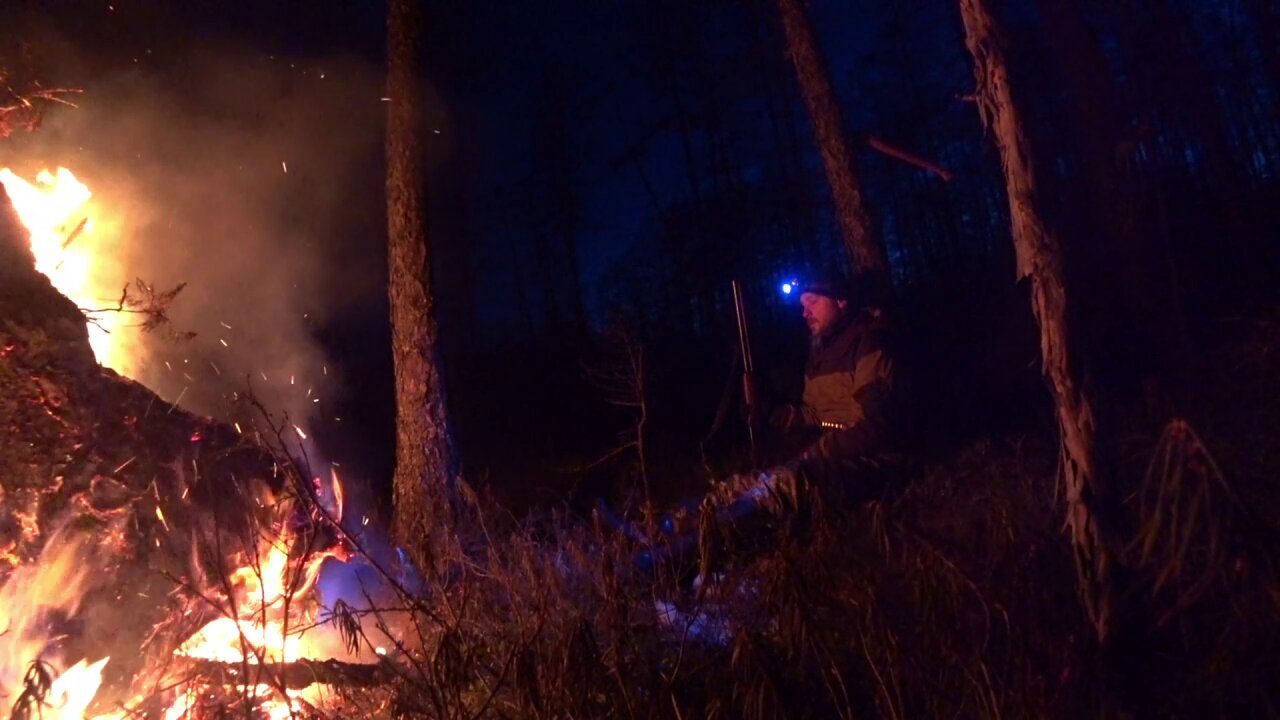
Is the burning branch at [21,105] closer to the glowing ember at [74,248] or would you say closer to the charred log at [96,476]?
the glowing ember at [74,248]

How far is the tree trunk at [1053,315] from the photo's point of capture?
3.01 metres

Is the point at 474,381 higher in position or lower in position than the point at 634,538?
higher

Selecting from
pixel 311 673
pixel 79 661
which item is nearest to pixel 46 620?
pixel 79 661

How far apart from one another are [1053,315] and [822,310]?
9.28 feet

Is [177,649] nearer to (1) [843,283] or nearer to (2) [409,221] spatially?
(2) [409,221]

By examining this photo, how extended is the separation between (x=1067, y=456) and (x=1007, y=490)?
161cm

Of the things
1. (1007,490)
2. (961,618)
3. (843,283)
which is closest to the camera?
(961,618)

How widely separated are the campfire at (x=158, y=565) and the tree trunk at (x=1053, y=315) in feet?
9.29

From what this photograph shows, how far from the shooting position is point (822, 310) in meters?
5.94

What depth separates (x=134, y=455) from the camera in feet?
13.8

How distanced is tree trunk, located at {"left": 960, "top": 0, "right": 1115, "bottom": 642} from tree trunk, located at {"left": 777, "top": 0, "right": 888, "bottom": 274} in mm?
4417

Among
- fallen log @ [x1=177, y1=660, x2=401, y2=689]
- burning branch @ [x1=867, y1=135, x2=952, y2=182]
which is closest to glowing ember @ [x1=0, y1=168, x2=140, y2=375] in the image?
fallen log @ [x1=177, y1=660, x2=401, y2=689]

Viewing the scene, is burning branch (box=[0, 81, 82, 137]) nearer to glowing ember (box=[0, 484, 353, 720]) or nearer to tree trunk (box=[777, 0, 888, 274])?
glowing ember (box=[0, 484, 353, 720])

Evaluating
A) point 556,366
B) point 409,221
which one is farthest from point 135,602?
point 556,366
